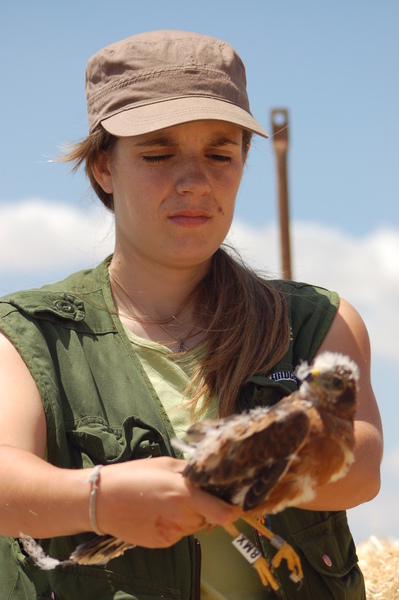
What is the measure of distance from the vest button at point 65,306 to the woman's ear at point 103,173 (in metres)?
0.67

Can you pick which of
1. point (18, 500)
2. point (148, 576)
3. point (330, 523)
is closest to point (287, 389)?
point (330, 523)

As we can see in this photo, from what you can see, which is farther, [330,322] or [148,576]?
[330,322]

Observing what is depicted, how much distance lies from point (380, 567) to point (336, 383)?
319 centimetres

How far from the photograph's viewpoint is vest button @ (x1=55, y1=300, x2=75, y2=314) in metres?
3.92

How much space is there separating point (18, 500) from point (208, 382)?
1.02 m

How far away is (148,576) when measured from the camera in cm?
345

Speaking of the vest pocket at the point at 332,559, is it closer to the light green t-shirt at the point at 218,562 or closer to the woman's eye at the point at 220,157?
the light green t-shirt at the point at 218,562

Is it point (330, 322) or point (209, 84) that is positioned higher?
point (209, 84)

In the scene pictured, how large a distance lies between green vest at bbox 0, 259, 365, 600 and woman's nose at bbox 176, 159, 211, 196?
683 mm

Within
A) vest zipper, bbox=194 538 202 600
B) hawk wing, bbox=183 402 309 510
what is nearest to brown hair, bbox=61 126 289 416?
vest zipper, bbox=194 538 202 600

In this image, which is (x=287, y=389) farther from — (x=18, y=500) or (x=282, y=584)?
(x=18, y=500)

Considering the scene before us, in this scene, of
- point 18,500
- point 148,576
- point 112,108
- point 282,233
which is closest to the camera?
point 18,500

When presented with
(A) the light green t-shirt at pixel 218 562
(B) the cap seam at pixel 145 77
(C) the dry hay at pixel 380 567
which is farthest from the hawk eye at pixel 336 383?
(C) the dry hay at pixel 380 567

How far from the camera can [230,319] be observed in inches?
159
